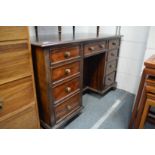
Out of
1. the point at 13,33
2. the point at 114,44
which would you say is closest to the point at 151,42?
the point at 114,44

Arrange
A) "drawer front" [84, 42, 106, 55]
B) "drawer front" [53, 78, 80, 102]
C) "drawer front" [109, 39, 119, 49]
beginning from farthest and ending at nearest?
1. "drawer front" [109, 39, 119, 49]
2. "drawer front" [84, 42, 106, 55]
3. "drawer front" [53, 78, 80, 102]

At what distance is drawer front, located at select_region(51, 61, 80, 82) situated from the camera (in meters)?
1.10

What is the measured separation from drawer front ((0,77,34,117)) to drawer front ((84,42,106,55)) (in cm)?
62

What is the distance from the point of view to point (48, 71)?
3.40 feet

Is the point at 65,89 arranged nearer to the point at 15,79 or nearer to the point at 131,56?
the point at 15,79

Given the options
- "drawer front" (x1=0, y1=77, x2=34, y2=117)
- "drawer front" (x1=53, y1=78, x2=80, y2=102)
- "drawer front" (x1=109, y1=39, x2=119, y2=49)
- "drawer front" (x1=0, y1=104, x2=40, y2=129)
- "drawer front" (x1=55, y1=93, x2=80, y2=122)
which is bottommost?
"drawer front" (x1=55, y1=93, x2=80, y2=122)

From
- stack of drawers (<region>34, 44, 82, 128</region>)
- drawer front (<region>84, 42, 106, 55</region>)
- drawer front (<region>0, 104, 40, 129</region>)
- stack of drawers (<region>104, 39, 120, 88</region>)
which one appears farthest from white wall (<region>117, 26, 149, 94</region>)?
drawer front (<region>0, 104, 40, 129</region>)

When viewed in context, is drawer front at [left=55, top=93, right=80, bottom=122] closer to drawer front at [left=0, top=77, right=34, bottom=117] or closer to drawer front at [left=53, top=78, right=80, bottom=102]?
drawer front at [left=53, top=78, right=80, bottom=102]

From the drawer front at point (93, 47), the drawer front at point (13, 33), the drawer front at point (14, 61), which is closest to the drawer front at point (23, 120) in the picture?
the drawer front at point (14, 61)

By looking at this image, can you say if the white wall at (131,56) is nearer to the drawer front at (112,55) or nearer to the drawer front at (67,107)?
the drawer front at (112,55)

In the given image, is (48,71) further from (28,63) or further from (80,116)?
(80,116)
